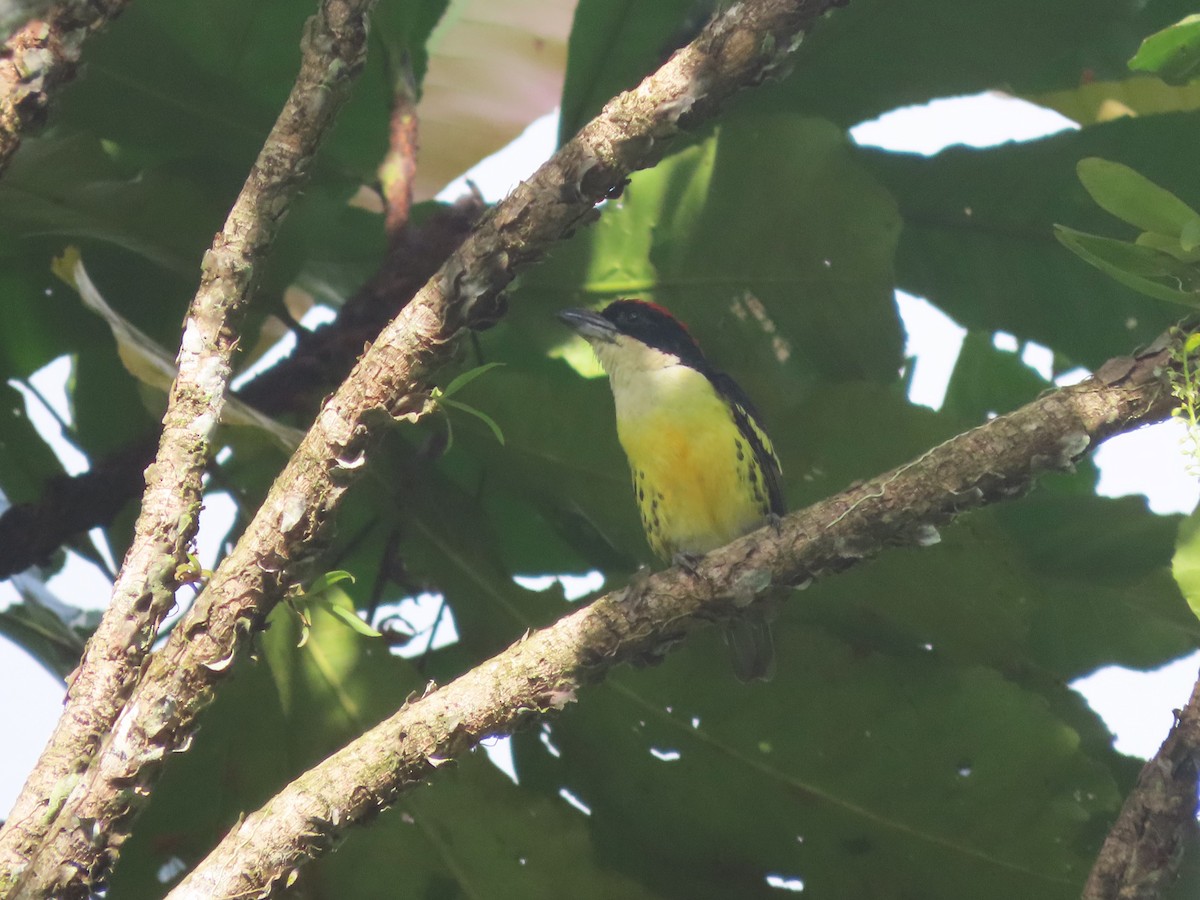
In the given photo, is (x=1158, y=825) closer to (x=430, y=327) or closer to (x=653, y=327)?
(x=430, y=327)

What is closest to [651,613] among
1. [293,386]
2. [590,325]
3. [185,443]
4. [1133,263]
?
[185,443]

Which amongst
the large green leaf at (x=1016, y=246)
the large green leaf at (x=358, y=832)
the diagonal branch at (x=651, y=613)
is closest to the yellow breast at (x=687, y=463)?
the large green leaf at (x=1016, y=246)

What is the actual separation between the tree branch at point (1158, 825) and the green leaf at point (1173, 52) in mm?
883

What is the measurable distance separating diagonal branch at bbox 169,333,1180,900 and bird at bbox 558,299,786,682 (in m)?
1.31

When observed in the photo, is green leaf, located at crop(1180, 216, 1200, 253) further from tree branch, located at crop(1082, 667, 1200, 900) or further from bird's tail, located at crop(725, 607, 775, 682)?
bird's tail, located at crop(725, 607, 775, 682)

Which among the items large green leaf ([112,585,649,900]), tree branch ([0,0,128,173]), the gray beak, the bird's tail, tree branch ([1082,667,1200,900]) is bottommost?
tree branch ([1082,667,1200,900])

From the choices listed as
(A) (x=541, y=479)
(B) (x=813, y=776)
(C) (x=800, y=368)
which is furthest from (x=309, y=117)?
(B) (x=813, y=776)

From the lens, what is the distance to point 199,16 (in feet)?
9.68

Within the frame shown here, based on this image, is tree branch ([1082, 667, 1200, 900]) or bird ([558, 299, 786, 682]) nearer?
tree branch ([1082, 667, 1200, 900])

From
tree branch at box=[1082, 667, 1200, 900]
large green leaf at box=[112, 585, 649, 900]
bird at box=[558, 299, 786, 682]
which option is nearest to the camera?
tree branch at box=[1082, 667, 1200, 900]

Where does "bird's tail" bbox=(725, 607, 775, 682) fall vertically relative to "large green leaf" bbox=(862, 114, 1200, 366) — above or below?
below

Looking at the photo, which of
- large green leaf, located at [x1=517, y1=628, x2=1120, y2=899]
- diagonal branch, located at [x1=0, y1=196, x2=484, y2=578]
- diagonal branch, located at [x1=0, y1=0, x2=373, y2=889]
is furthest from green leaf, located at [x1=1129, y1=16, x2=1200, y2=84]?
diagonal branch, located at [x1=0, y1=196, x2=484, y2=578]

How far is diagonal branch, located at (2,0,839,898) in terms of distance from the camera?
1.71 m

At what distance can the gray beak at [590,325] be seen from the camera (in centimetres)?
313
